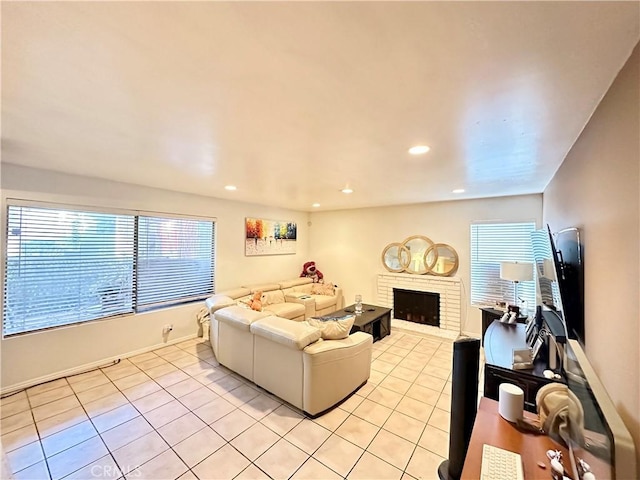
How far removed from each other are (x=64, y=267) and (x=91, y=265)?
26cm

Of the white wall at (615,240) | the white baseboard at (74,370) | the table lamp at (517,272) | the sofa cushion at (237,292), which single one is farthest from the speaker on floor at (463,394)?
the white baseboard at (74,370)

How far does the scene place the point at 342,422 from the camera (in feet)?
7.79

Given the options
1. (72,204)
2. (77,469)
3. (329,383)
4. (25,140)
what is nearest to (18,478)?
(77,469)

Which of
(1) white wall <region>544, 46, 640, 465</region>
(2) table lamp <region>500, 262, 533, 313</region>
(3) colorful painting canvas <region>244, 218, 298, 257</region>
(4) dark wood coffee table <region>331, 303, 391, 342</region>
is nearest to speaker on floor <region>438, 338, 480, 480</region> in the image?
(1) white wall <region>544, 46, 640, 465</region>

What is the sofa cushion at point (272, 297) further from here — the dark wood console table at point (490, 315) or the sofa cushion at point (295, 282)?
the dark wood console table at point (490, 315)

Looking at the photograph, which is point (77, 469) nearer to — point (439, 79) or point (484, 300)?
point (439, 79)

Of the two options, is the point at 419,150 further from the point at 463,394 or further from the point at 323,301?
the point at 323,301

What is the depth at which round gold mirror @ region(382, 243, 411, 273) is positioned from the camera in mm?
5246

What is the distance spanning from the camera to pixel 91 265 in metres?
3.35

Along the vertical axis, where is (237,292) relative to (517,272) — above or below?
below

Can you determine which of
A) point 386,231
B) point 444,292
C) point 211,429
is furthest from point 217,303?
point 444,292

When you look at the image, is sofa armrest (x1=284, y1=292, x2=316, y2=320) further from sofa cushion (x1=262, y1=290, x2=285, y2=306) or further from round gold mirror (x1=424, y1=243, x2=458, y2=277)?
round gold mirror (x1=424, y1=243, x2=458, y2=277)

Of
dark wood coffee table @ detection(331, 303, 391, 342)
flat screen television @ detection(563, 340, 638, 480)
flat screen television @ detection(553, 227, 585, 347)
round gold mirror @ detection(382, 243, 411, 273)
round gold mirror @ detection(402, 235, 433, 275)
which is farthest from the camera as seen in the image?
round gold mirror @ detection(382, 243, 411, 273)

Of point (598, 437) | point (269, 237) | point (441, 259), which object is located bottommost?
point (598, 437)
